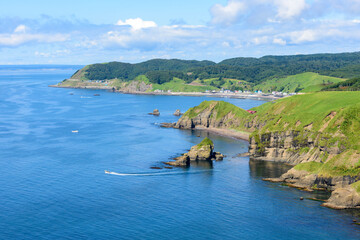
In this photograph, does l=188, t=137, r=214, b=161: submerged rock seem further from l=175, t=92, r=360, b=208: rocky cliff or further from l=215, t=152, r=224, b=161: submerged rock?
l=175, t=92, r=360, b=208: rocky cliff

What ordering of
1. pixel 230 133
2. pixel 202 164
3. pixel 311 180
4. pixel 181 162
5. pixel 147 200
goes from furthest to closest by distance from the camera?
pixel 230 133 → pixel 202 164 → pixel 181 162 → pixel 311 180 → pixel 147 200

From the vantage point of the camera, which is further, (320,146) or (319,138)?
(319,138)

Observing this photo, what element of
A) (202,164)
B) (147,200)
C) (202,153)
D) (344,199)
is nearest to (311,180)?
(344,199)

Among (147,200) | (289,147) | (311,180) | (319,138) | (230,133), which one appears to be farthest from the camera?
(230,133)

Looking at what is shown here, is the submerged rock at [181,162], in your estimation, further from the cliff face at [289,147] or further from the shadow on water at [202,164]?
the cliff face at [289,147]

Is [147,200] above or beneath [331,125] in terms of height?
beneath

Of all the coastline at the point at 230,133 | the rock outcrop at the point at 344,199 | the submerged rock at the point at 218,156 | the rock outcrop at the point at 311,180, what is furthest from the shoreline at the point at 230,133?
the rock outcrop at the point at 344,199

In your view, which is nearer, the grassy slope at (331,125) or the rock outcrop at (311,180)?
the rock outcrop at (311,180)

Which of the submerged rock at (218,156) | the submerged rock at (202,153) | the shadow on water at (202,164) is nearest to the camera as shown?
the shadow on water at (202,164)

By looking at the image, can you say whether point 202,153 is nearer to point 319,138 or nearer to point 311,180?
point 319,138

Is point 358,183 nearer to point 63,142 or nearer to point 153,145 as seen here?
point 153,145

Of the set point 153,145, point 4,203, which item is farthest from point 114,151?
point 4,203
